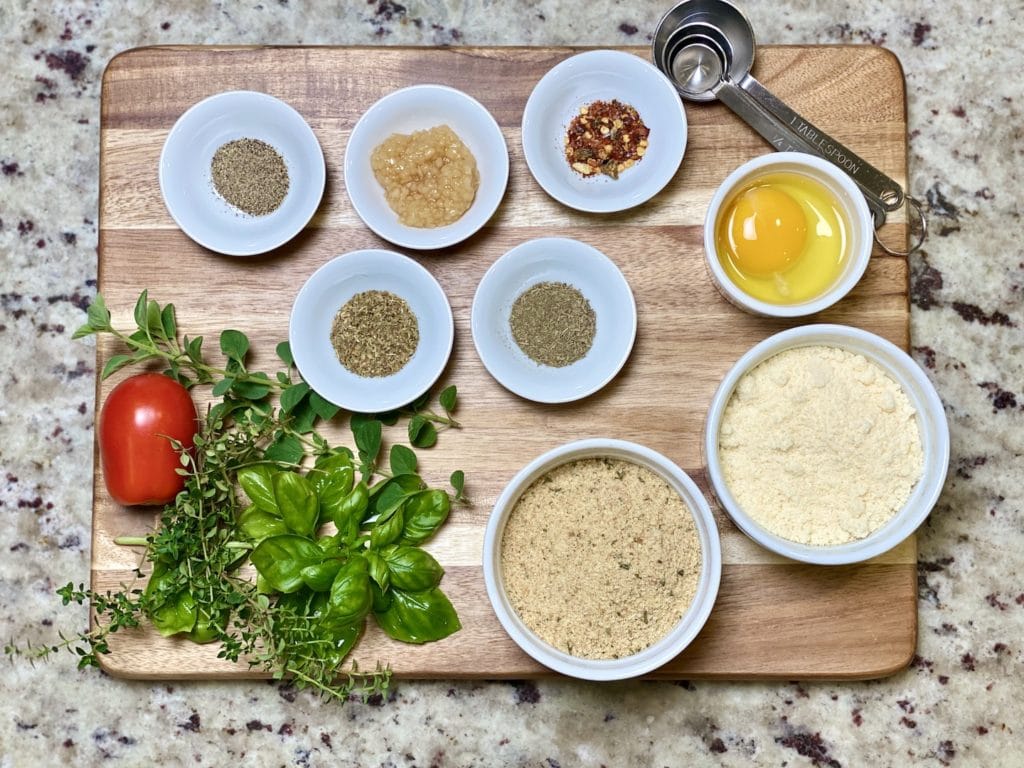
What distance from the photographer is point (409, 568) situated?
1.43 metres

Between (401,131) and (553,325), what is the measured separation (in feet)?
1.52

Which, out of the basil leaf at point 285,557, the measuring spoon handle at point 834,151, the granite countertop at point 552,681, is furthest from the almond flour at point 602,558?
the measuring spoon handle at point 834,151

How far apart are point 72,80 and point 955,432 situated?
192 centimetres

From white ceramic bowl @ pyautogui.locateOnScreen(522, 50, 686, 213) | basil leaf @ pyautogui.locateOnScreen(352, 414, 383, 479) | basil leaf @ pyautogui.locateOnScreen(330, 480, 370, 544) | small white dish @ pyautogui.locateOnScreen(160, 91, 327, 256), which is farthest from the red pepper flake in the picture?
basil leaf @ pyautogui.locateOnScreen(330, 480, 370, 544)

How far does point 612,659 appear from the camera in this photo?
1440 mm

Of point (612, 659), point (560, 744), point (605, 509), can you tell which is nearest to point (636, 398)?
point (605, 509)

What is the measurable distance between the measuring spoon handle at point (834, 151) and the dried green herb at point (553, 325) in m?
0.49

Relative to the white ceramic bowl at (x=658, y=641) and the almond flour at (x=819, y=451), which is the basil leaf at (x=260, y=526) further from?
the almond flour at (x=819, y=451)

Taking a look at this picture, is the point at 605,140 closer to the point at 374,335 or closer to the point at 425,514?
the point at 374,335

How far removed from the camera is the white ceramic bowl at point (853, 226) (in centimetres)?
147

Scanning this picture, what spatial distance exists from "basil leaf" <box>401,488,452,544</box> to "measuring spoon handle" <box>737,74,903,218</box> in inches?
36.2

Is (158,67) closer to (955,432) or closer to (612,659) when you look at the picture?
(612,659)

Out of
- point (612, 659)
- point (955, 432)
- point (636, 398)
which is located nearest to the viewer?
point (612, 659)

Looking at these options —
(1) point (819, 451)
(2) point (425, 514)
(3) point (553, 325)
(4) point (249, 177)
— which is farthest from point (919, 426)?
(4) point (249, 177)
